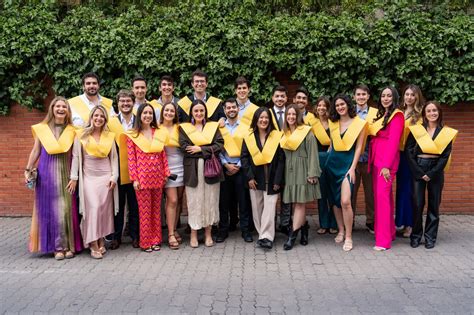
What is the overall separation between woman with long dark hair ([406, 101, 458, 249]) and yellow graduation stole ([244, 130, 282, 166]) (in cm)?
178

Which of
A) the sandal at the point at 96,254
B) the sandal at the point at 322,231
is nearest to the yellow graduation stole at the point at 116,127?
the sandal at the point at 96,254

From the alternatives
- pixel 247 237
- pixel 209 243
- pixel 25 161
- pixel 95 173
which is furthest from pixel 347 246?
pixel 25 161

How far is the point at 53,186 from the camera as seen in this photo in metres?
5.93

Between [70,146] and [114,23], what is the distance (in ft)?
9.98

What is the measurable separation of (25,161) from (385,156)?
20.1 ft

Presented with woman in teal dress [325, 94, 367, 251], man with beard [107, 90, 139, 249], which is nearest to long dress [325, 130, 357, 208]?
woman in teal dress [325, 94, 367, 251]

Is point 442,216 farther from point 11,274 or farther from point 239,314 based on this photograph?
point 11,274

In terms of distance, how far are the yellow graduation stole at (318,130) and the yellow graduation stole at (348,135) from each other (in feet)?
1.17

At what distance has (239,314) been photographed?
430 cm

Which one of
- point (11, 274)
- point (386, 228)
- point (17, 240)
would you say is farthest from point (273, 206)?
point (17, 240)

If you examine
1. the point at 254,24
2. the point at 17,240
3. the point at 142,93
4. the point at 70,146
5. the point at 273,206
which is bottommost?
the point at 17,240

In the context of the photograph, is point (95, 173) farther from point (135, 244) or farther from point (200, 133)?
point (200, 133)

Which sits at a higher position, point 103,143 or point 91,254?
point 103,143

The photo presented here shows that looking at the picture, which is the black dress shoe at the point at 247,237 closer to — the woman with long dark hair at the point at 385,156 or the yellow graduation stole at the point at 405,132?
the woman with long dark hair at the point at 385,156
